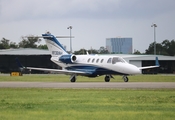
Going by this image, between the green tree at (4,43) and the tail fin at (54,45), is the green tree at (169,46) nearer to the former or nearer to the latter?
the green tree at (4,43)

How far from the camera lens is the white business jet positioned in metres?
46.1

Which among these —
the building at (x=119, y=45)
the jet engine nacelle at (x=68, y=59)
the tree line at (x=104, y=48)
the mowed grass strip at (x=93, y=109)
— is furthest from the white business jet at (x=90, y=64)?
the building at (x=119, y=45)

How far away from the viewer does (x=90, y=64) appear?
48281mm

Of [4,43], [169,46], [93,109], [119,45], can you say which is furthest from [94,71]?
[119,45]

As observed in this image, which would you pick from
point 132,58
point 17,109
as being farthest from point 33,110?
point 132,58

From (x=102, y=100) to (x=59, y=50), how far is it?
2929cm

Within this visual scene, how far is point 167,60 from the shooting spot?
9819cm

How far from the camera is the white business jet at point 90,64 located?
46125mm

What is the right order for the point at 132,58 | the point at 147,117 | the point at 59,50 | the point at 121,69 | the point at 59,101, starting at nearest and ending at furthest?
the point at 147,117 → the point at 59,101 → the point at 121,69 → the point at 59,50 → the point at 132,58

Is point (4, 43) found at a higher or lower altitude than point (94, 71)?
higher

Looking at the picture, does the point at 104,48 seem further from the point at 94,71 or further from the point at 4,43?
the point at 94,71

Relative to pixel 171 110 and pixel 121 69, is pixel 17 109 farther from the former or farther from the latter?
pixel 121 69

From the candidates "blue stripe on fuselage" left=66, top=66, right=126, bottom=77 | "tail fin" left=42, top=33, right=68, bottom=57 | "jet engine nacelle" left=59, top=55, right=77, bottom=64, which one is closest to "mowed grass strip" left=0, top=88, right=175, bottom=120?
"blue stripe on fuselage" left=66, top=66, right=126, bottom=77

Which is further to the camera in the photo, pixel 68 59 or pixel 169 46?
pixel 169 46
